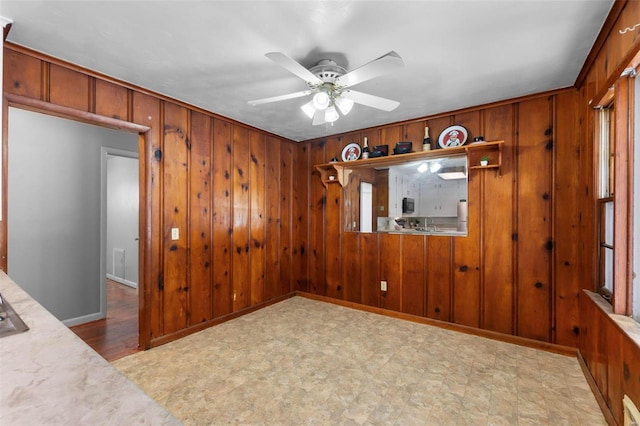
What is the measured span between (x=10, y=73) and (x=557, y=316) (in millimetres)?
4855

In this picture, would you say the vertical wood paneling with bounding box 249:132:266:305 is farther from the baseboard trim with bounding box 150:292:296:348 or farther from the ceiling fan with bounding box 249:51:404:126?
the ceiling fan with bounding box 249:51:404:126

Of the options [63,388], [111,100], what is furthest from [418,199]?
[63,388]

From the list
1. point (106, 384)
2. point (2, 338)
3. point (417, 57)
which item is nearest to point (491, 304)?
point (417, 57)

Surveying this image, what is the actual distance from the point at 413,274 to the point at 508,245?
1.05 meters

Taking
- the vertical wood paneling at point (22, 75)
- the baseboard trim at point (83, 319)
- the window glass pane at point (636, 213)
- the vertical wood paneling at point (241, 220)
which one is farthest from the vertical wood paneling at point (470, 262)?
the baseboard trim at point (83, 319)

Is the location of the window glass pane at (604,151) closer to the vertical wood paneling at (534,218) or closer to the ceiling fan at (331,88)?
the vertical wood paneling at (534,218)

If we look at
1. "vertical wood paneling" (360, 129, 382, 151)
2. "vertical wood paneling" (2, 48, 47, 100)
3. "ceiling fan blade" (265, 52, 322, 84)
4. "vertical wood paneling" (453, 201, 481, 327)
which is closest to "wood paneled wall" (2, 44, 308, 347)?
"vertical wood paneling" (2, 48, 47, 100)

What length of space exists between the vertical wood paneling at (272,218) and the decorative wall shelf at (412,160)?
641 mm

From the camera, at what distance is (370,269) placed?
390 cm

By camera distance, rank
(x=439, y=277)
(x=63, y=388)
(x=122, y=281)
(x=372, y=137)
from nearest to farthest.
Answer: (x=63, y=388)
(x=439, y=277)
(x=372, y=137)
(x=122, y=281)

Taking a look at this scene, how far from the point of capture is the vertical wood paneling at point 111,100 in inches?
97.9

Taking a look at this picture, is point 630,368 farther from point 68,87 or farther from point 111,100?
point 68,87

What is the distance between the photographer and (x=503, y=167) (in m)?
3.03

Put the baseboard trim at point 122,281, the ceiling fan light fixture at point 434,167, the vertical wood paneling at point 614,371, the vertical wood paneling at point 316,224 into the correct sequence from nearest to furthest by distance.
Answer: the vertical wood paneling at point 614,371, the ceiling fan light fixture at point 434,167, the vertical wood paneling at point 316,224, the baseboard trim at point 122,281
